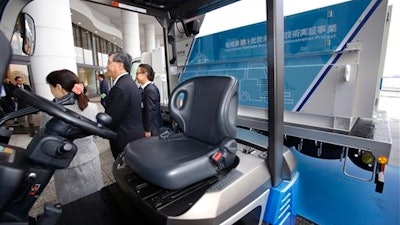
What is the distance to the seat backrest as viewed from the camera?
1426mm

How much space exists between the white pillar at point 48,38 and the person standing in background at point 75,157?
8.24 ft

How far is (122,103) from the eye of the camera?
7.22 feet

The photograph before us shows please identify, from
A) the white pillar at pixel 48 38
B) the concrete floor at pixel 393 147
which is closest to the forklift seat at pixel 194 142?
the concrete floor at pixel 393 147

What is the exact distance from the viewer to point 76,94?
188 cm

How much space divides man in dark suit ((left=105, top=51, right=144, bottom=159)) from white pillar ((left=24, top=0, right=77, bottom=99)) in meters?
2.26

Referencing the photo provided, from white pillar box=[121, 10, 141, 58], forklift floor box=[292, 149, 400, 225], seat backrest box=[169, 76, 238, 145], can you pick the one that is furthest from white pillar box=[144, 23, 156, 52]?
forklift floor box=[292, 149, 400, 225]

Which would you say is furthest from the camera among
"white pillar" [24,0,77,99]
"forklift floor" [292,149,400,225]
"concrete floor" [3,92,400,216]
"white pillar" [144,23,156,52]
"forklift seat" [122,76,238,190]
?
"white pillar" [144,23,156,52]

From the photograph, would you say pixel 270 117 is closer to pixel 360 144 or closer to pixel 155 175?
pixel 360 144

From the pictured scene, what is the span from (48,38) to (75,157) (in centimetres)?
304

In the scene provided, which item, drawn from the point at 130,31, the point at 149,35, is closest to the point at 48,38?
the point at 130,31

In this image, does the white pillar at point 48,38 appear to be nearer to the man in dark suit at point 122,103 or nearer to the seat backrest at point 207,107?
the man in dark suit at point 122,103

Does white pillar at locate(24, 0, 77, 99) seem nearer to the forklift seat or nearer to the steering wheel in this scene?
the forklift seat

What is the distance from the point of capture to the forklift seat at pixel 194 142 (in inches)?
49.0

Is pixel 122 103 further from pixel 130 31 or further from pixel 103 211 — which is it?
pixel 130 31
